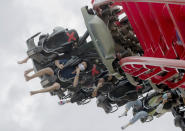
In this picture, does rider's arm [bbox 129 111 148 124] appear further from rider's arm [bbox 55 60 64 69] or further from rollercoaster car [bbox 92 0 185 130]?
rider's arm [bbox 55 60 64 69]

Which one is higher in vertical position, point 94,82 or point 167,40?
point 167,40

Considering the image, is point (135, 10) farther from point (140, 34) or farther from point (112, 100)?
point (112, 100)

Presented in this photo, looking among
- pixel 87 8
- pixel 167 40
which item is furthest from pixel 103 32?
pixel 167 40

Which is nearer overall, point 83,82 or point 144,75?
point 144,75


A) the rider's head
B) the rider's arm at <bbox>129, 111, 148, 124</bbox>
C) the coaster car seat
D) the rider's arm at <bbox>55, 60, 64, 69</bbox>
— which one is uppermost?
the coaster car seat

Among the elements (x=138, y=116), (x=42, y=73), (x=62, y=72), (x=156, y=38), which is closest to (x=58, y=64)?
(x=62, y=72)

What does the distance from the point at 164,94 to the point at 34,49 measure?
180 inches

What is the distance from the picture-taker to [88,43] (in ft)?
47.1

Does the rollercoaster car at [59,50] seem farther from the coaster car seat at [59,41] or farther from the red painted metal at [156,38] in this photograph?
the red painted metal at [156,38]

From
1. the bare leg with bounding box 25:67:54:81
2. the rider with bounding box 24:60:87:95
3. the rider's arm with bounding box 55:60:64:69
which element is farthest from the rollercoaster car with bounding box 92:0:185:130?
the bare leg with bounding box 25:67:54:81

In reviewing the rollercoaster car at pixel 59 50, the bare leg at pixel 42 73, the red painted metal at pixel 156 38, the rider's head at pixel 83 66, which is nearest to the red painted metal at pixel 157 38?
the red painted metal at pixel 156 38

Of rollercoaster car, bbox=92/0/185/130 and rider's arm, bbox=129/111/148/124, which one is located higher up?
rollercoaster car, bbox=92/0/185/130

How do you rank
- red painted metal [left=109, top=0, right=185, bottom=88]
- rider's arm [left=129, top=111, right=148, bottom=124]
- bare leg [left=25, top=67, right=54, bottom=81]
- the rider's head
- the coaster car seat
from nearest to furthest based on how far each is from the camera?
1. red painted metal [left=109, top=0, right=185, bottom=88]
2. bare leg [left=25, top=67, right=54, bottom=81]
3. the coaster car seat
4. the rider's head
5. rider's arm [left=129, top=111, right=148, bottom=124]

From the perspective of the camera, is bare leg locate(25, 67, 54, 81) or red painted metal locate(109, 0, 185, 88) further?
bare leg locate(25, 67, 54, 81)
